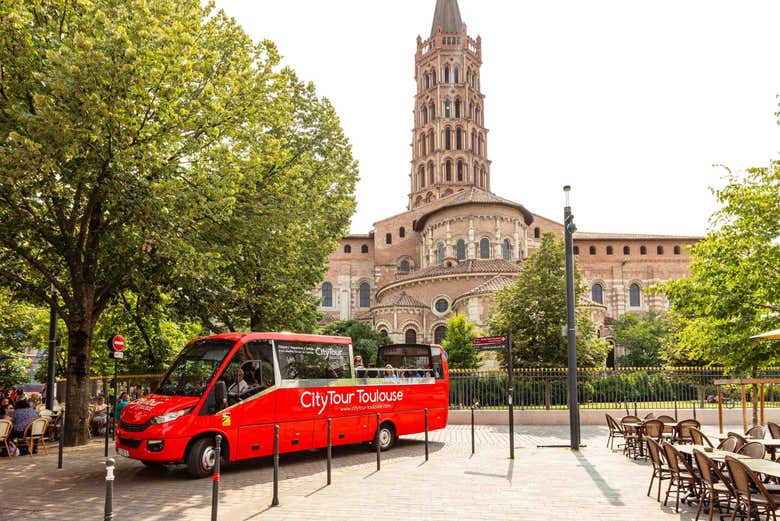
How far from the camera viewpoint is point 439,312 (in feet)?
156

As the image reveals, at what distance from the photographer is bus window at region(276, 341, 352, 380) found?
41.4 feet

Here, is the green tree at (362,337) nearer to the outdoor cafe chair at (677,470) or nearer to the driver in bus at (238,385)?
the driver in bus at (238,385)

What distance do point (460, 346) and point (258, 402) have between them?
2419cm

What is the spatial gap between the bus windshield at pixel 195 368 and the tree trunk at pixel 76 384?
4.90 m

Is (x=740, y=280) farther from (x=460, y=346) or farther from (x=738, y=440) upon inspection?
(x=460, y=346)

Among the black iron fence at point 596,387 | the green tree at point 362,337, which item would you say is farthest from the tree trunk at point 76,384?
the green tree at point 362,337

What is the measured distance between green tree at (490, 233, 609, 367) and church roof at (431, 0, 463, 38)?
2180 inches

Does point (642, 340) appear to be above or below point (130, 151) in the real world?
below

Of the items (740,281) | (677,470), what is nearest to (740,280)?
(740,281)

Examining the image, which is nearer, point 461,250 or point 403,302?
point 403,302

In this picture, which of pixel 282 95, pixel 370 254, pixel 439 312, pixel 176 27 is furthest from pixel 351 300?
pixel 176 27

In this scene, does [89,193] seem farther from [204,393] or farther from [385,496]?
[385,496]

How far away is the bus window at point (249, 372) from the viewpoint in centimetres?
1164

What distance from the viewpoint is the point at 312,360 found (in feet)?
43.3
